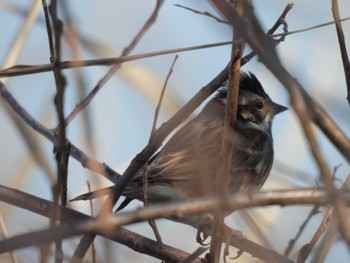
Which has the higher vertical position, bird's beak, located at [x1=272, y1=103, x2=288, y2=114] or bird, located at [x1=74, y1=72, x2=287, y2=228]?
bird's beak, located at [x1=272, y1=103, x2=288, y2=114]

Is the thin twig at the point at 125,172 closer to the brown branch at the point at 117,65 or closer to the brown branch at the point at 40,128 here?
the brown branch at the point at 117,65

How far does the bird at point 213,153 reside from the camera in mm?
3426

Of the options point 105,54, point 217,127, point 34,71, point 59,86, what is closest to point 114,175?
point 105,54

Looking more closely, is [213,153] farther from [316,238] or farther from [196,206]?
[196,206]

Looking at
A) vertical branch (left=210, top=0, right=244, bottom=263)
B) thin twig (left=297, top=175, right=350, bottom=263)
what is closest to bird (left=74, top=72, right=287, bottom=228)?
thin twig (left=297, top=175, right=350, bottom=263)

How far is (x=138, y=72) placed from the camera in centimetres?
338

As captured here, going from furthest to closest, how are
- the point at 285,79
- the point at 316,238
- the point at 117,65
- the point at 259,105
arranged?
1. the point at 259,105
2. the point at 117,65
3. the point at 316,238
4. the point at 285,79

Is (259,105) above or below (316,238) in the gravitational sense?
above

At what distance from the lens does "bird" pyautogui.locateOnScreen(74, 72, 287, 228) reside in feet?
11.2

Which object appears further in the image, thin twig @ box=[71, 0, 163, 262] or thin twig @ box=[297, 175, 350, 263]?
thin twig @ box=[297, 175, 350, 263]

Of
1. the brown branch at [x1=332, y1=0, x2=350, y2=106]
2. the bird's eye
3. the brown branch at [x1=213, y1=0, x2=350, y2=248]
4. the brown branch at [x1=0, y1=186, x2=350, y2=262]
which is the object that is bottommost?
the brown branch at [x1=0, y1=186, x2=350, y2=262]

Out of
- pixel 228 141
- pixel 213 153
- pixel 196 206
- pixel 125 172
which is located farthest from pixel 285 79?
pixel 213 153

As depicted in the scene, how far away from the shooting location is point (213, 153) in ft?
11.5

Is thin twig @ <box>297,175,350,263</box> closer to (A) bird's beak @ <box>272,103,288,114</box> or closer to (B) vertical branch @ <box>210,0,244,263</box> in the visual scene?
(B) vertical branch @ <box>210,0,244,263</box>
